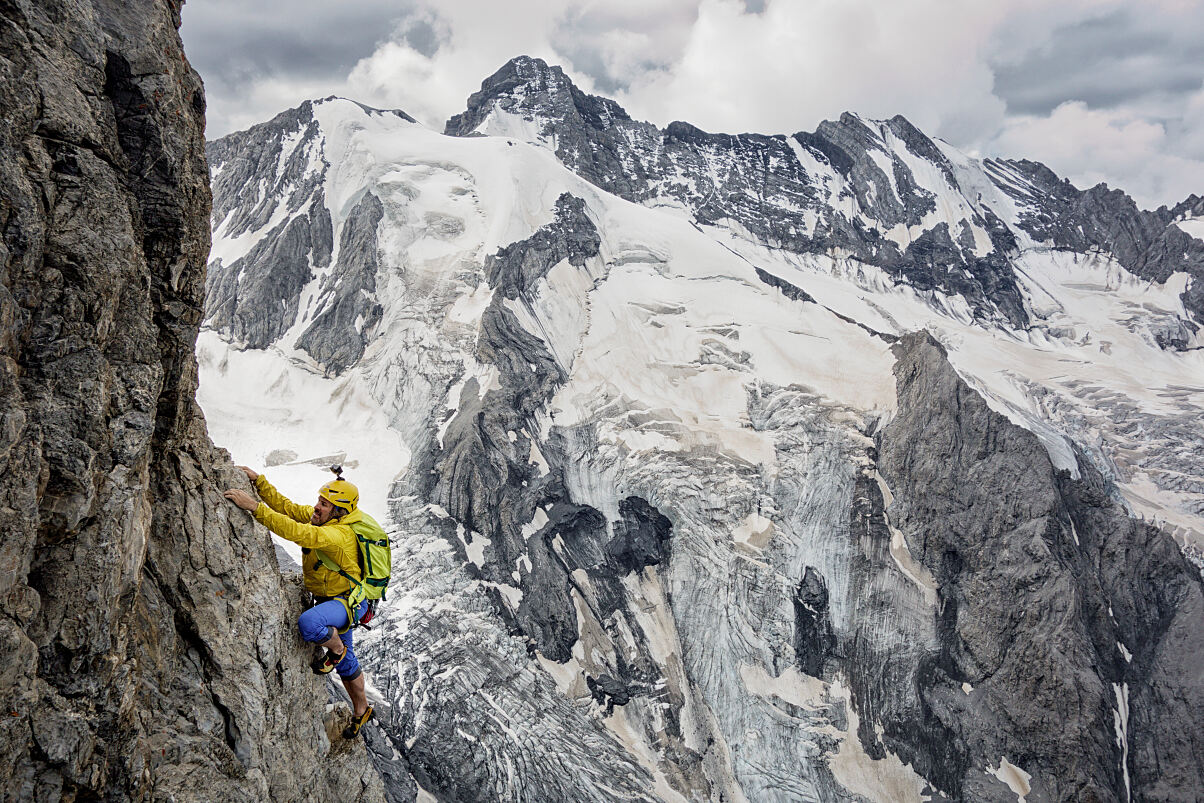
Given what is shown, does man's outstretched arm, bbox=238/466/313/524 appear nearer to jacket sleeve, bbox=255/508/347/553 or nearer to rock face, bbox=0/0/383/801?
rock face, bbox=0/0/383/801

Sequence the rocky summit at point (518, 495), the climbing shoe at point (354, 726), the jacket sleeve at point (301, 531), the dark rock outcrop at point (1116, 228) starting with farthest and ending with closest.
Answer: the dark rock outcrop at point (1116, 228) < the climbing shoe at point (354, 726) < the jacket sleeve at point (301, 531) < the rocky summit at point (518, 495)

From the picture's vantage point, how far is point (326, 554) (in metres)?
9.12

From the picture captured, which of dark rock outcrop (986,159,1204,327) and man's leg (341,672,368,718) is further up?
dark rock outcrop (986,159,1204,327)

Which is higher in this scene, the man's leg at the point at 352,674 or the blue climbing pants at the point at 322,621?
the blue climbing pants at the point at 322,621

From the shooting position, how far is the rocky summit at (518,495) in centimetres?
654

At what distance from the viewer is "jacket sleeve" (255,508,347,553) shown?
8.55 meters

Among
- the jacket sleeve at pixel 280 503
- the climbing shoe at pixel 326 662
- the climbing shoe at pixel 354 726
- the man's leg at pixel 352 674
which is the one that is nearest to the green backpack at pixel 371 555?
the man's leg at pixel 352 674

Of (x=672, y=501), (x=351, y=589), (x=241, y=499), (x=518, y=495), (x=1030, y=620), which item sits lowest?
(x=518, y=495)

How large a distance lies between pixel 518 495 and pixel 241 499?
35.4 m

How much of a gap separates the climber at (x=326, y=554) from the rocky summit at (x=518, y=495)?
467mm

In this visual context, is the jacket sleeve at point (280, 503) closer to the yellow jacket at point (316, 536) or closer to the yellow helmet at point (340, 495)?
the yellow jacket at point (316, 536)

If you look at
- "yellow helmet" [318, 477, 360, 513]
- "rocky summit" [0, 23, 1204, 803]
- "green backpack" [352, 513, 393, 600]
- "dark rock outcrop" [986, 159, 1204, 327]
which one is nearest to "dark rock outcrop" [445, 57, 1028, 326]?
"dark rock outcrop" [986, 159, 1204, 327]

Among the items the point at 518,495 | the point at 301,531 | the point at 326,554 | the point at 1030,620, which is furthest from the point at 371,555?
the point at 1030,620

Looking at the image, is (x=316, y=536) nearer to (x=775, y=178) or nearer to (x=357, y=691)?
(x=357, y=691)
